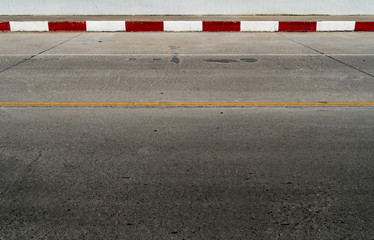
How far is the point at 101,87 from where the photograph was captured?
718 cm

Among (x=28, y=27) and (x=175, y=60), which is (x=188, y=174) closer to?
(x=175, y=60)

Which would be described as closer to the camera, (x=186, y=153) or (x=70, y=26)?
(x=186, y=153)

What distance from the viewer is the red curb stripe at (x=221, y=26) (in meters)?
15.2

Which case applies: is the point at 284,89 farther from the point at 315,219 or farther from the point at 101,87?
the point at 315,219

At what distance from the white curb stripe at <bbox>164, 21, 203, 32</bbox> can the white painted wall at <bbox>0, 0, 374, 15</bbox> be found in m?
4.57

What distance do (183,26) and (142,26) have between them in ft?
5.45

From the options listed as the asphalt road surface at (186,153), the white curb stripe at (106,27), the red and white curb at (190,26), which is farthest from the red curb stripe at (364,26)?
the white curb stripe at (106,27)

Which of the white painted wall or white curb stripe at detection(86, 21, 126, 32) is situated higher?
the white painted wall

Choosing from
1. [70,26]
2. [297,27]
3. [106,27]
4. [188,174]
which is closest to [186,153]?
[188,174]

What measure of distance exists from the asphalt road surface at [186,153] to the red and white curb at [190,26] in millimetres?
6493

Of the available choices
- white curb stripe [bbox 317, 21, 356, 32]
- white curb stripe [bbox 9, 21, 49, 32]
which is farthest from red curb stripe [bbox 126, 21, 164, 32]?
white curb stripe [bbox 317, 21, 356, 32]

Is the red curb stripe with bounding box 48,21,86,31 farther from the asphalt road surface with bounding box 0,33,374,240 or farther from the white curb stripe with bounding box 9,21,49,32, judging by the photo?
the asphalt road surface with bounding box 0,33,374,240

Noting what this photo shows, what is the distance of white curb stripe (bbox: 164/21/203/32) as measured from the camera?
599 inches

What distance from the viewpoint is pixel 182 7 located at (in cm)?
1947
